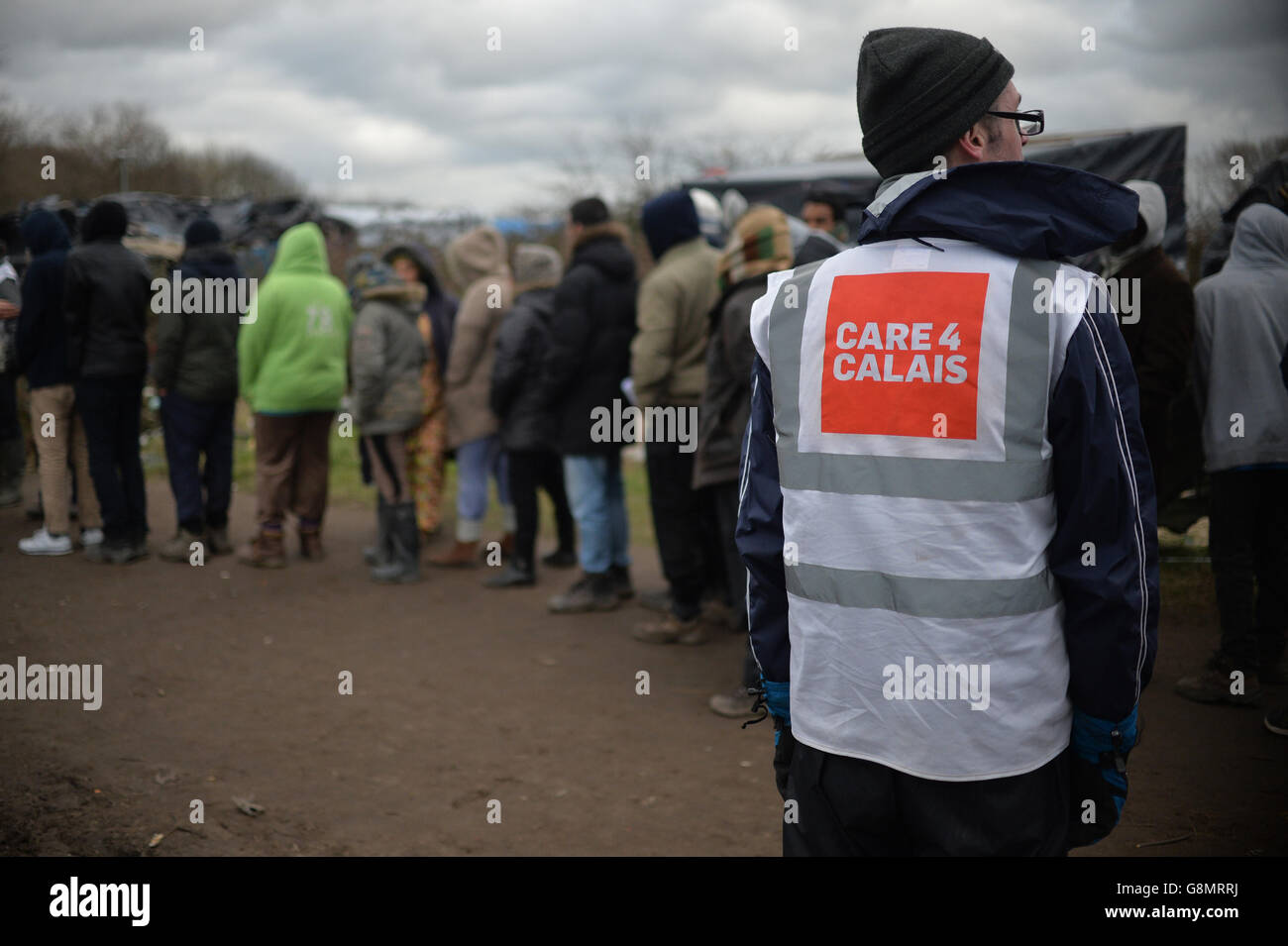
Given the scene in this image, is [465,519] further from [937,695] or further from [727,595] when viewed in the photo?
[937,695]

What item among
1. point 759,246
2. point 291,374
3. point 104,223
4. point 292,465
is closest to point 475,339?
point 291,374

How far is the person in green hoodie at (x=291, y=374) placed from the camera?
25.2 ft

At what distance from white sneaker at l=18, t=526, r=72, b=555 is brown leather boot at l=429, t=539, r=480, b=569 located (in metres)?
2.46

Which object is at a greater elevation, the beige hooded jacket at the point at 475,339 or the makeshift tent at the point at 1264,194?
the makeshift tent at the point at 1264,194

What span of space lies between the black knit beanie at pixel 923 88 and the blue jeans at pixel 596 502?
480 centimetres

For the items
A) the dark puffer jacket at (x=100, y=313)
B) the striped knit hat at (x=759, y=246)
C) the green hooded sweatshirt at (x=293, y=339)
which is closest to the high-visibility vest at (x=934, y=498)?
the striped knit hat at (x=759, y=246)

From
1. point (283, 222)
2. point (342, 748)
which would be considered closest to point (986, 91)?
point (342, 748)

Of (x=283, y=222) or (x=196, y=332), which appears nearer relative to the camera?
(x=196, y=332)

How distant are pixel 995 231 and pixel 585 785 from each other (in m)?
3.21

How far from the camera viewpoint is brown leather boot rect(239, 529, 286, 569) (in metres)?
7.89

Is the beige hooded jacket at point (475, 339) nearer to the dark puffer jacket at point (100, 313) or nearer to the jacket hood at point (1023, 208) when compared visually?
the dark puffer jacket at point (100, 313)

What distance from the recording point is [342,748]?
4855 millimetres

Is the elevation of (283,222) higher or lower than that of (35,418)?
higher

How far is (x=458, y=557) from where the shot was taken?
820 cm
